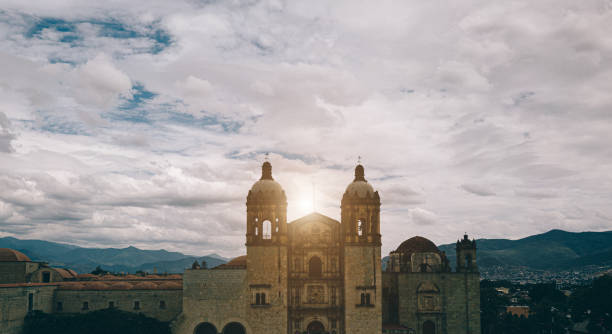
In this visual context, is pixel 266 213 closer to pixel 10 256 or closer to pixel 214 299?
pixel 214 299

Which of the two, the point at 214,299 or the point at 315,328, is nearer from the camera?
the point at 214,299

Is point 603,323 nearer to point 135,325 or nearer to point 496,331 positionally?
point 496,331

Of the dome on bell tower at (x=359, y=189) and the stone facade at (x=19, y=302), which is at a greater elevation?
the dome on bell tower at (x=359, y=189)

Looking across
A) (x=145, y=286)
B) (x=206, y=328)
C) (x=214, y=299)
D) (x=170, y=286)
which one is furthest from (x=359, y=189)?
(x=145, y=286)

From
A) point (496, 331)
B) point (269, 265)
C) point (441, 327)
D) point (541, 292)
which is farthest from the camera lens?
point (541, 292)

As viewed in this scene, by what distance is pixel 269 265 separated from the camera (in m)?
50.8

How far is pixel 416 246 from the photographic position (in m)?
61.5

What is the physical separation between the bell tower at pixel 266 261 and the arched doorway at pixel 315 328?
2751 millimetres

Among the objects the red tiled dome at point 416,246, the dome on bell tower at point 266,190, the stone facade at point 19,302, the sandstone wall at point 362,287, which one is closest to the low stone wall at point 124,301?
the stone facade at point 19,302

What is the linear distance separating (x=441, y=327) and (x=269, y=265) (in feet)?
69.0

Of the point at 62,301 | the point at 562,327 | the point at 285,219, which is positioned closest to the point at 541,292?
the point at 562,327

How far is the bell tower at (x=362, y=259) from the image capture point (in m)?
50.5

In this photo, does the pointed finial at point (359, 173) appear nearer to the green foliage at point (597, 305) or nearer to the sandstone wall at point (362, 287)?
the sandstone wall at point (362, 287)

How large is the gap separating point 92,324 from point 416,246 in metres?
38.7
